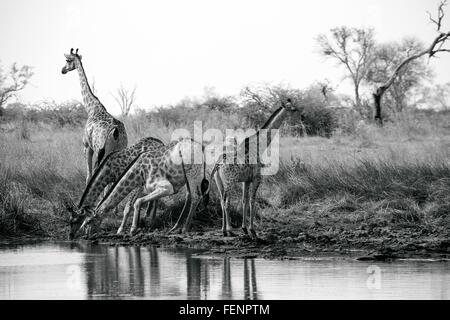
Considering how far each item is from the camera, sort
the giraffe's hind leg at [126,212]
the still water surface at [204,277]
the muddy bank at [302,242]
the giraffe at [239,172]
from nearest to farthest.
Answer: the still water surface at [204,277] < the muddy bank at [302,242] < the giraffe at [239,172] < the giraffe's hind leg at [126,212]

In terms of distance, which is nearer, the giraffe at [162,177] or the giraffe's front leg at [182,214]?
the giraffe at [162,177]

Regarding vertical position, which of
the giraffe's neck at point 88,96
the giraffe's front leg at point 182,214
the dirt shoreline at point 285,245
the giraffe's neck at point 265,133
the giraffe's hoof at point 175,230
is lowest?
the dirt shoreline at point 285,245

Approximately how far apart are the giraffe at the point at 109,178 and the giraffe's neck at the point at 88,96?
2113 millimetres

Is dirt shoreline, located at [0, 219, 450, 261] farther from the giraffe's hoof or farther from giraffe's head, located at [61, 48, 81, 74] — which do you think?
giraffe's head, located at [61, 48, 81, 74]

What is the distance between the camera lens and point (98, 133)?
51.0 ft

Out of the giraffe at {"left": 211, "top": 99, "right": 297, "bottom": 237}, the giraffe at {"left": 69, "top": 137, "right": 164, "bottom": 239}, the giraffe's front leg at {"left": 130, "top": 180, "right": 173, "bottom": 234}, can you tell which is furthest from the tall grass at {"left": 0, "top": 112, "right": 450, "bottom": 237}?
the giraffe at {"left": 211, "top": 99, "right": 297, "bottom": 237}

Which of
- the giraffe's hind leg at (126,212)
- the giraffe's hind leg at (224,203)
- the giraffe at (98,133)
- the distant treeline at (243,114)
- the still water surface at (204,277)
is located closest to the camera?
the still water surface at (204,277)

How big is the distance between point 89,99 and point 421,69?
108 ft

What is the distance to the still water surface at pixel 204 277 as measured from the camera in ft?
28.8

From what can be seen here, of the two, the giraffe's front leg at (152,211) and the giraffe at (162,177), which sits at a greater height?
the giraffe at (162,177)

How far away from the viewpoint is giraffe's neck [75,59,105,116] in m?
16.4

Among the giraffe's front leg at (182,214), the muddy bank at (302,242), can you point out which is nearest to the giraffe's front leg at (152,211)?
the muddy bank at (302,242)

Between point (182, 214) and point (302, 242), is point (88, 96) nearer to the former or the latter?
point (182, 214)

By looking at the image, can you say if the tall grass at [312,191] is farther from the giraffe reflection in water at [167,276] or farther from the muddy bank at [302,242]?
the giraffe reflection in water at [167,276]
